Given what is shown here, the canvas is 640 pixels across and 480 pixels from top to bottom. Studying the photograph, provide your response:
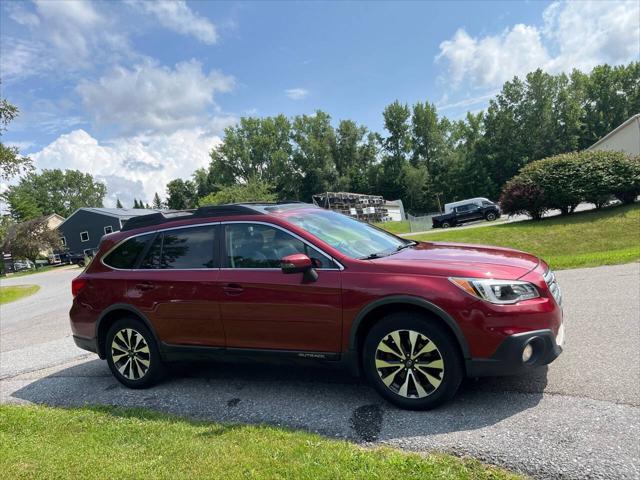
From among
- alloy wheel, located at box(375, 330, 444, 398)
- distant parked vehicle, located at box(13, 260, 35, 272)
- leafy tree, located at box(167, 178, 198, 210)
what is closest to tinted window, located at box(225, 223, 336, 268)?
alloy wheel, located at box(375, 330, 444, 398)

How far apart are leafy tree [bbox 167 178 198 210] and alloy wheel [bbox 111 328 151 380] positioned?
9199 cm

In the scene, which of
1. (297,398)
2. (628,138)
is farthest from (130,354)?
(628,138)

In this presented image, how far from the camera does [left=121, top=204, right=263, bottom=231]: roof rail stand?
4.73m

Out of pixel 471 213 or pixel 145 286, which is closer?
pixel 145 286

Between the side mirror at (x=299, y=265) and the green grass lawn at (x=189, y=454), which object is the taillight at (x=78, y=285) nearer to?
the green grass lawn at (x=189, y=454)

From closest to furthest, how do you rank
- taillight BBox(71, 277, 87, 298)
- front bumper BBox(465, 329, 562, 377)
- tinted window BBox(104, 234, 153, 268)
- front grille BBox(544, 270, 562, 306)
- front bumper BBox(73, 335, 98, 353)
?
front bumper BBox(465, 329, 562, 377) < front grille BBox(544, 270, 562, 306) < tinted window BBox(104, 234, 153, 268) < front bumper BBox(73, 335, 98, 353) < taillight BBox(71, 277, 87, 298)

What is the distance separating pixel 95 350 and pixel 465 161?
72.0 metres

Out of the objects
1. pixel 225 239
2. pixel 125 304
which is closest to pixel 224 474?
pixel 225 239

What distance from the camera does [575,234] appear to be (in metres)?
15.3

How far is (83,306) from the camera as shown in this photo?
5473 millimetres

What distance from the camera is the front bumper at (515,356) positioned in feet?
11.5

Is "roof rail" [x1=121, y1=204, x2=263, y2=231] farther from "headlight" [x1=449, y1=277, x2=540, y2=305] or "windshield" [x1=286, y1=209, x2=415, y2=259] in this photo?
"headlight" [x1=449, y1=277, x2=540, y2=305]

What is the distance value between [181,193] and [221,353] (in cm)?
9881

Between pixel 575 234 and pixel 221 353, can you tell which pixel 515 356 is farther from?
pixel 575 234
